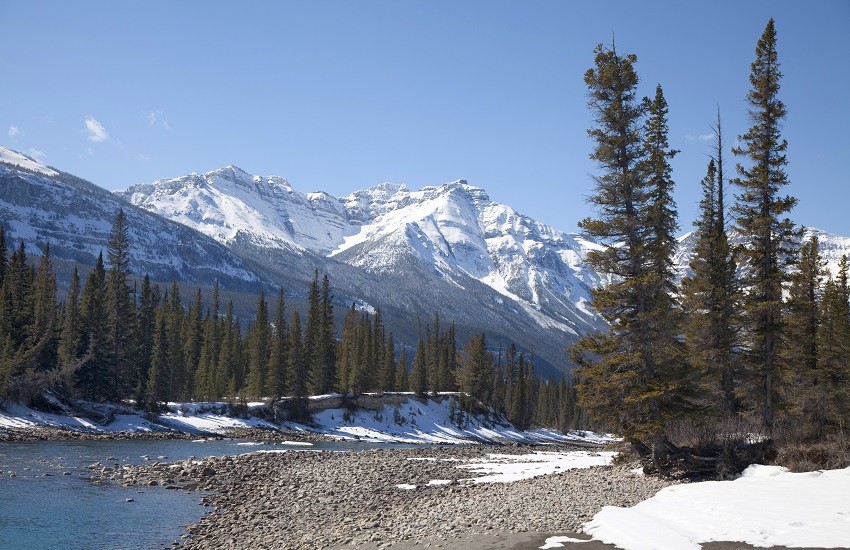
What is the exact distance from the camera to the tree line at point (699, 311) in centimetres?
2483

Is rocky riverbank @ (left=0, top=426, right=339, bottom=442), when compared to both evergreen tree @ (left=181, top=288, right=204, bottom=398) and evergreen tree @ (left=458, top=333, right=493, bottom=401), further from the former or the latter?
evergreen tree @ (left=458, top=333, right=493, bottom=401)

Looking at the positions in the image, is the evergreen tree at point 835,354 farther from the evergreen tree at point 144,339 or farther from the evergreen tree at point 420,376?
the evergreen tree at point 144,339

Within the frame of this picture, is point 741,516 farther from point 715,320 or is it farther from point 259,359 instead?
point 259,359

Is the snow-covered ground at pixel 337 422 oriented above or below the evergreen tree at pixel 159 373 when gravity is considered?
below

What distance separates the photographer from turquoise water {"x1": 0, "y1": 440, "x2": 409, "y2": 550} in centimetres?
2127

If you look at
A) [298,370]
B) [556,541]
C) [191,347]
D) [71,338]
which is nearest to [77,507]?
[556,541]

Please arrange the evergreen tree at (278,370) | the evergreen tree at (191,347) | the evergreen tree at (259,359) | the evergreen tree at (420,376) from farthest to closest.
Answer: the evergreen tree at (420,376)
the evergreen tree at (191,347)
the evergreen tree at (259,359)
the evergreen tree at (278,370)

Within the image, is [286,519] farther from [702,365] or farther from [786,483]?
[702,365]

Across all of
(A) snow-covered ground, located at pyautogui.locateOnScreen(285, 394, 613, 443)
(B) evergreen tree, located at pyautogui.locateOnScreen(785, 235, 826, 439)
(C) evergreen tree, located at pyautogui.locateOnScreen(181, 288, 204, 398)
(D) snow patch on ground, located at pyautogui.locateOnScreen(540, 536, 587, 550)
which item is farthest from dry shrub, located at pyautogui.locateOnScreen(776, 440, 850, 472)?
(C) evergreen tree, located at pyautogui.locateOnScreen(181, 288, 204, 398)

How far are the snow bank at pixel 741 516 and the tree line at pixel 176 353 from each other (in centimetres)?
5488

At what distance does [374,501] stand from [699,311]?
19.1m

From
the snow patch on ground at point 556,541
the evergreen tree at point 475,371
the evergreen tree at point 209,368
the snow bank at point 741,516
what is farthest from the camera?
the evergreen tree at point 475,371

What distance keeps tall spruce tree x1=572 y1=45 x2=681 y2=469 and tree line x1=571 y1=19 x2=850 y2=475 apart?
5cm

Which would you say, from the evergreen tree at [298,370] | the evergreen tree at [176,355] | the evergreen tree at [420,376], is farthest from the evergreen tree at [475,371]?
the evergreen tree at [176,355]
